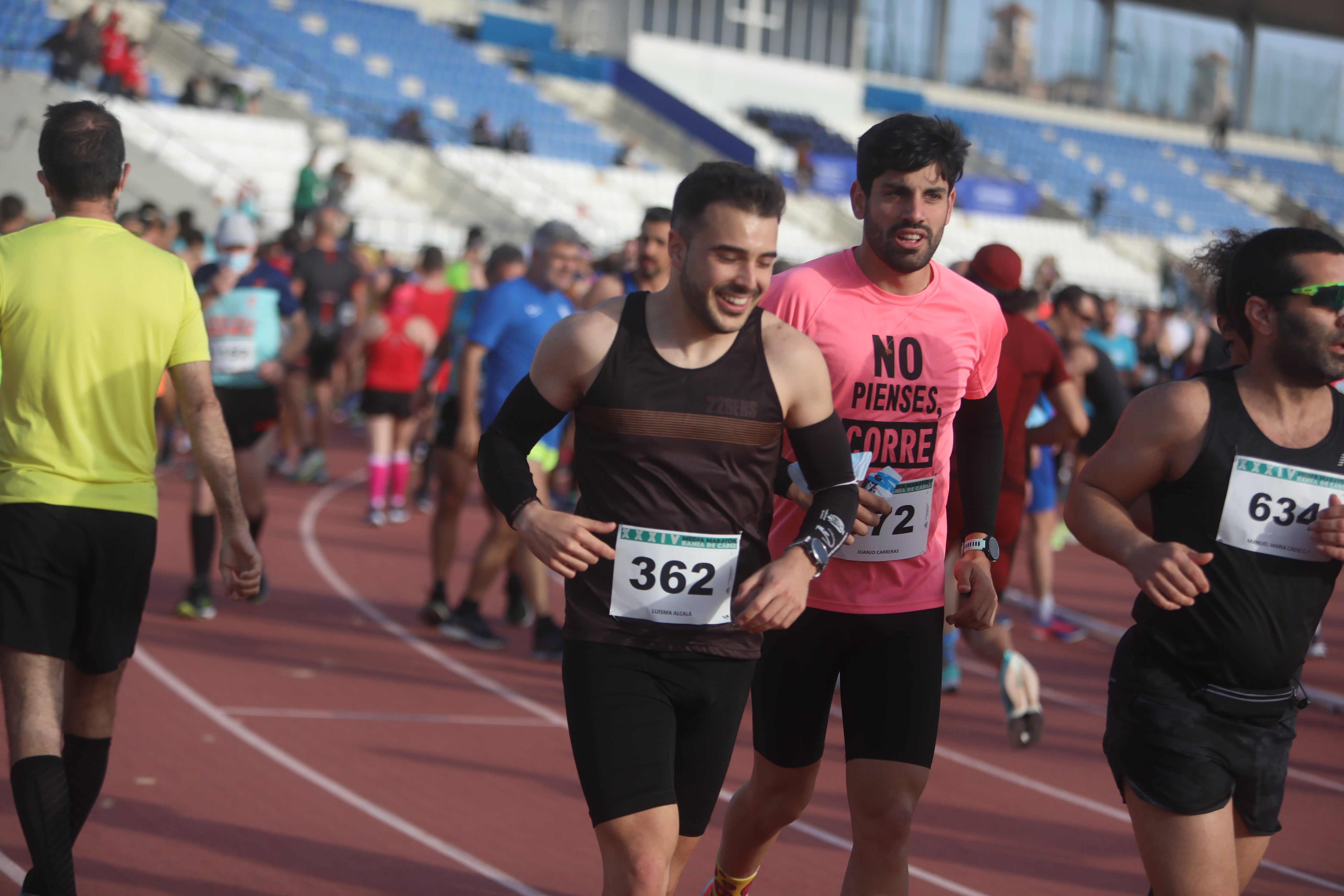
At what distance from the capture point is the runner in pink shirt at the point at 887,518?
147 inches

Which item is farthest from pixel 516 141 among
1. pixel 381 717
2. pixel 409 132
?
pixel 381 717

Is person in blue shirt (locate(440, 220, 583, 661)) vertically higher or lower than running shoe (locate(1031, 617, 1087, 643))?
higher

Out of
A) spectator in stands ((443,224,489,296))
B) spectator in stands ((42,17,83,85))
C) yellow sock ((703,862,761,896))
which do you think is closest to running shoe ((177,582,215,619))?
yellow sock ((703,862,761,896))

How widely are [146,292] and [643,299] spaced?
145 cm

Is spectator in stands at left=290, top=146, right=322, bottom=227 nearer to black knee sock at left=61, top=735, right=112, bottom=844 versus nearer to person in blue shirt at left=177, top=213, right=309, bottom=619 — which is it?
person in blue shirt at left=177, top=213, right=309, bottom=619

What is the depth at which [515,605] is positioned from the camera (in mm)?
9055

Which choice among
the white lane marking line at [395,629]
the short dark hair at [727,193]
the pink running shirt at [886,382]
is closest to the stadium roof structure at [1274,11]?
the white lane marking line at [395,629]

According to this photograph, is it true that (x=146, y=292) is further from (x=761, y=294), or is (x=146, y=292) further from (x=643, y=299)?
(x=761, y=294)

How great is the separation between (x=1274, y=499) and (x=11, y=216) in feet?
31.9

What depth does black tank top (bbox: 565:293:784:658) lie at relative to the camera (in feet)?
10.8

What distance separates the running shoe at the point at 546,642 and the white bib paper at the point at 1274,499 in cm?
523

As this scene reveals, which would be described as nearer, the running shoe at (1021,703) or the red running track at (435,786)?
the red running track at (435,786)

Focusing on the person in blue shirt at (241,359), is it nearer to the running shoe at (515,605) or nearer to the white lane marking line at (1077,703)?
the running shoe at (515,605)

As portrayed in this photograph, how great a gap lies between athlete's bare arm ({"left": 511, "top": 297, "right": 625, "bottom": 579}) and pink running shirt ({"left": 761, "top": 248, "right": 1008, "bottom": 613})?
679 mm
